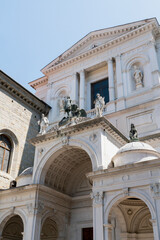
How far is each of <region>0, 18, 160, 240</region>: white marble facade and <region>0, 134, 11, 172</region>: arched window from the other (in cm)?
→ 291

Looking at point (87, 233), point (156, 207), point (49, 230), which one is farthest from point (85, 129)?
point (49, 230)

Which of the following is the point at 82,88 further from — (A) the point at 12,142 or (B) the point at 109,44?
(A) the point at 12,142

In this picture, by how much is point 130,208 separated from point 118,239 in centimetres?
158

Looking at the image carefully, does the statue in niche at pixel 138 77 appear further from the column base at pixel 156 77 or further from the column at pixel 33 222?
the column at pixel 33 222

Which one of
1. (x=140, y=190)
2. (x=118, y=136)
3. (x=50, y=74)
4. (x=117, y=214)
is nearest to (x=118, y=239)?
(x=117, y=214)

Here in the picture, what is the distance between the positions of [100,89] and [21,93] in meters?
6.21

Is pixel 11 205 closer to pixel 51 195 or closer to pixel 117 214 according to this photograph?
pixel 51 195

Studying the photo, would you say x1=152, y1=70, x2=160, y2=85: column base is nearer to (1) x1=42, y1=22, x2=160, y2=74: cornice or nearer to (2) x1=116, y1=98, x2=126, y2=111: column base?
(2) x1=116, y1=98, x2=126, y2=111: column base

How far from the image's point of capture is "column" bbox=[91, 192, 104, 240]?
10969 millimetres

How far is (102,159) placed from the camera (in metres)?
12.8

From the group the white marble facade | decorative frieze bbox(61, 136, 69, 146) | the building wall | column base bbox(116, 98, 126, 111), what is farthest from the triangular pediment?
decorative frieze bbox(61, 136, 69, 146)

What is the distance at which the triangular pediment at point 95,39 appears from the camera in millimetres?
22000

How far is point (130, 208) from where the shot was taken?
13852 mm

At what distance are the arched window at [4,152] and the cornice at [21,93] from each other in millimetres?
3451
